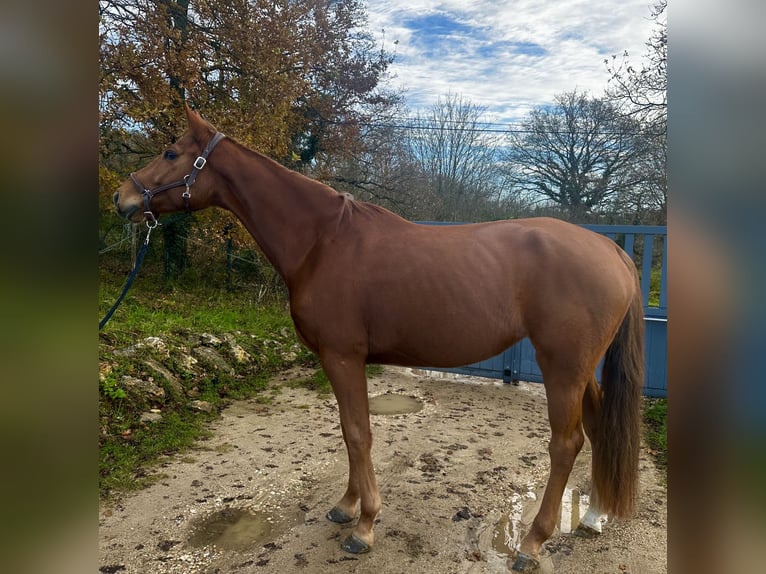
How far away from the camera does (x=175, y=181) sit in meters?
2.50

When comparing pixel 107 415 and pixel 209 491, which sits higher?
pixel 107 415

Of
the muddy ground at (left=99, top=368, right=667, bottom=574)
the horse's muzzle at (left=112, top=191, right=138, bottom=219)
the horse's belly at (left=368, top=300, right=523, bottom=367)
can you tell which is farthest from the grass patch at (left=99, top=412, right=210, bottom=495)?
the horse's belly at (left=368, top=300, right=523, bottom=367)

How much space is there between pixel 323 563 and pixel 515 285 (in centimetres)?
173

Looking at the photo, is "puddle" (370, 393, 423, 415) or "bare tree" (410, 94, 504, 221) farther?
"bare tree" (410, 94, 504, 221)

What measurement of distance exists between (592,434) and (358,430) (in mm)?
1370

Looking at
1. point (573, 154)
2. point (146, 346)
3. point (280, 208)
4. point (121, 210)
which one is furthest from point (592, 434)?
point (573, 154)

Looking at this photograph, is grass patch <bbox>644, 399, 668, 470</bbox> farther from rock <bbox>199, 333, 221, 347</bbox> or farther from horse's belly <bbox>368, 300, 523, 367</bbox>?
rock <bbox>199, 333, 221, 347</bbox>

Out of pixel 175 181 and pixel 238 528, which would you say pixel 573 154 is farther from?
pixel 238 528

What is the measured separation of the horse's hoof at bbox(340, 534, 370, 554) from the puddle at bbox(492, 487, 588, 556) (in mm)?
691

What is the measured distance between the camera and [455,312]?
2.32 metres

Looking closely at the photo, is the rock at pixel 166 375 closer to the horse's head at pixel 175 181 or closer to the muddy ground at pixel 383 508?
the muddy ground at pixel 383 508

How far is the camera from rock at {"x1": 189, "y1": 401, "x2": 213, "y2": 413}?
4344 mm
